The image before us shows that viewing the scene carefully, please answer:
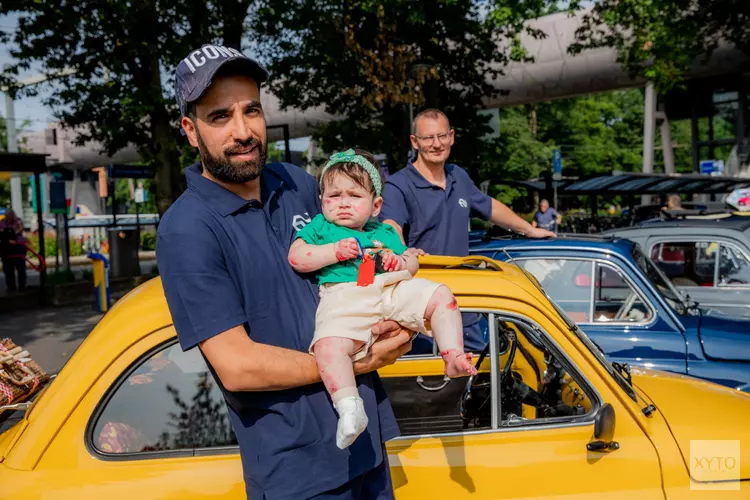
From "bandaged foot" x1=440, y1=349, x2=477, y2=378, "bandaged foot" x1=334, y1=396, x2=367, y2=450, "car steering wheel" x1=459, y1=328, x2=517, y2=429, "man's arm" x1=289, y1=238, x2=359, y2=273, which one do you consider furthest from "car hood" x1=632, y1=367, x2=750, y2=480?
"man's arm" x1=289, y1=238, x2=359, y2=273

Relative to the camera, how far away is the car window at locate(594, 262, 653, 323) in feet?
14.9

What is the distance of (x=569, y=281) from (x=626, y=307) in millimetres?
418

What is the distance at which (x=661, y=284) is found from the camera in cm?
484

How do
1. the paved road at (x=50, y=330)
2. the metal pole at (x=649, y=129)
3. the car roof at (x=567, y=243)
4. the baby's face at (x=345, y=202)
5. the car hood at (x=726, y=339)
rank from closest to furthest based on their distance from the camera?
the baby's face at (x=345, y=202) < the car hood at (x=726, y=339) < the car roof at (x=567, y=243) < the paved road at (x=50, y=330) < the metal pole at (x=649, y=129)

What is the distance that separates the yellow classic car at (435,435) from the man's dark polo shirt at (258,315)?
524 mm

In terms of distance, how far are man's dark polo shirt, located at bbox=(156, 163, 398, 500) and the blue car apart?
2.90 m

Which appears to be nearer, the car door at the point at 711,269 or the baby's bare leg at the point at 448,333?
the baby's bare leg at the point at 448,333

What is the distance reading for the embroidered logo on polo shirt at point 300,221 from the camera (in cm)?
201

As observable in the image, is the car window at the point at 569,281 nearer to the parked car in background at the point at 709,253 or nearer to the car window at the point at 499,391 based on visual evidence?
the car window at the point at 499,391

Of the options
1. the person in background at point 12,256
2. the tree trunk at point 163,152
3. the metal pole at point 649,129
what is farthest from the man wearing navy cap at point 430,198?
the metal pole at point 649,129

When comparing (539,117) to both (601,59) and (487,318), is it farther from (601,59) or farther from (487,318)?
(487,318)

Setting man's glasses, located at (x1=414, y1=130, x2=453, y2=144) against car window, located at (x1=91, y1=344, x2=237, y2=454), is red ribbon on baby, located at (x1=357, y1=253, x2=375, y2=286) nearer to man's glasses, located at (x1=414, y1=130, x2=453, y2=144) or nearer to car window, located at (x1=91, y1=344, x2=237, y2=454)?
car window, located at (x1=91, y1=344, x2=237, y2=454)

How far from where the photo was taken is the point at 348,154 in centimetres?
214

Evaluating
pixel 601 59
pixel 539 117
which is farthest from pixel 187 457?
pixel 539 117
